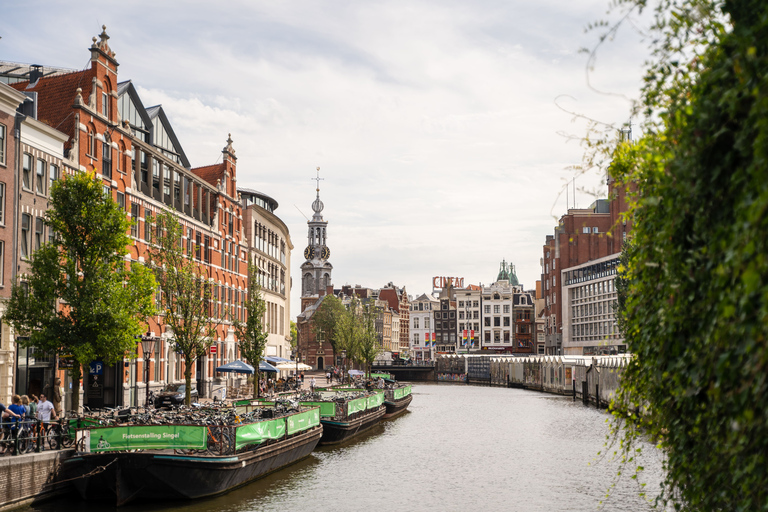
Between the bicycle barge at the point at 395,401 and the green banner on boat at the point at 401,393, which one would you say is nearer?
the bicycle barge at the point at 395,401

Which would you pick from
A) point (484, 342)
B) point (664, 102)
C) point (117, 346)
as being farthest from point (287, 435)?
point (484, 342)

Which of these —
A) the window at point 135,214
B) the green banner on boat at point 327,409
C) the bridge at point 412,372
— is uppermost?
the window at point 135,214

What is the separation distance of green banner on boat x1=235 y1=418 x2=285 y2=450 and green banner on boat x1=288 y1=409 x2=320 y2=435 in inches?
41.0

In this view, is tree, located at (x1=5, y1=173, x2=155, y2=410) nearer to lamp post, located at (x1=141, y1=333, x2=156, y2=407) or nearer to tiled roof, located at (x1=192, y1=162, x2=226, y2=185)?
lamp post, located at (x1=141, y1=333, x2=156, y2=407)

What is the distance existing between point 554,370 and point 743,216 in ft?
315

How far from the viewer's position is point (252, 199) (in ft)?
265

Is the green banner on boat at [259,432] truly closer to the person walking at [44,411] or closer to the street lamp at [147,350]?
the person walking at [44,411]

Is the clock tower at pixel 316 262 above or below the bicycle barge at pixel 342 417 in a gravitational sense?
above

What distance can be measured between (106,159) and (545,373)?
72928 mm

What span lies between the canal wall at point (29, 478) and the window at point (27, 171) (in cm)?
1600

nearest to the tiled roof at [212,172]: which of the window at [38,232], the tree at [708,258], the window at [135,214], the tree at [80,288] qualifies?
the window at [135,214]

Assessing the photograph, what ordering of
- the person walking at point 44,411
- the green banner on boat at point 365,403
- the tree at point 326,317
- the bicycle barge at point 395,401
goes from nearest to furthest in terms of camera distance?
the person walking at point 44,411 < the green banner on boat at point 365,403 < the bicycle barge at point 395,401 < the tree at point 326,317

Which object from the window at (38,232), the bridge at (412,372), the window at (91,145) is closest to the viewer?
the window at (38,232)

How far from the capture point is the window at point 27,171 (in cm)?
3494
